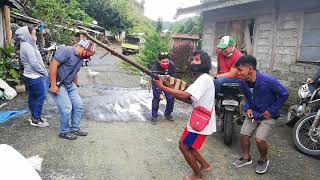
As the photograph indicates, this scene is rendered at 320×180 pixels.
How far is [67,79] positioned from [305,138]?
441cm

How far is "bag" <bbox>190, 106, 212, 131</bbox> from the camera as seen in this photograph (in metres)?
3.84

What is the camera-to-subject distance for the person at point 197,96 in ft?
12.1

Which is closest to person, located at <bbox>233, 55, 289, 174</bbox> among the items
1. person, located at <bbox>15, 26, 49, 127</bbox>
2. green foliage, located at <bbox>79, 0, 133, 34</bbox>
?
person, located at <bbox>15, 26, 49, 127</bbox>

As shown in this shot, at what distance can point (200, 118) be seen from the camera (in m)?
3.85

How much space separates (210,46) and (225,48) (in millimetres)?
6686

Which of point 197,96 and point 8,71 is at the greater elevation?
point 197,96

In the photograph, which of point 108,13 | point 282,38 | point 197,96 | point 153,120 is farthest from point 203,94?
point 108,13

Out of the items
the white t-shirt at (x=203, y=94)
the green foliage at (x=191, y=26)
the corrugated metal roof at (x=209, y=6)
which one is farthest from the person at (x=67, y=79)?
the green foliage at (x=191, y=26)

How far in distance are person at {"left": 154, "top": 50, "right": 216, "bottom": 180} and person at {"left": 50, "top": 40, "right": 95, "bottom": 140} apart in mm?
1884

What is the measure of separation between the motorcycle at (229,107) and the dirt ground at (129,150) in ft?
1.03

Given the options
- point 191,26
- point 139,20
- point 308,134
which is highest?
point 139,20

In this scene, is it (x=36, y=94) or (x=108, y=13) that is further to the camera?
→ (x=108, y=13)

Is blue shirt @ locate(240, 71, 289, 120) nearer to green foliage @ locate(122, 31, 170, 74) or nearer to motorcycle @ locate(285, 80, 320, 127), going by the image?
motorcycle @ locate(285, 80, 320, 127)

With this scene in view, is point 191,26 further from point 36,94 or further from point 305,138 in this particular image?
point 36,94
